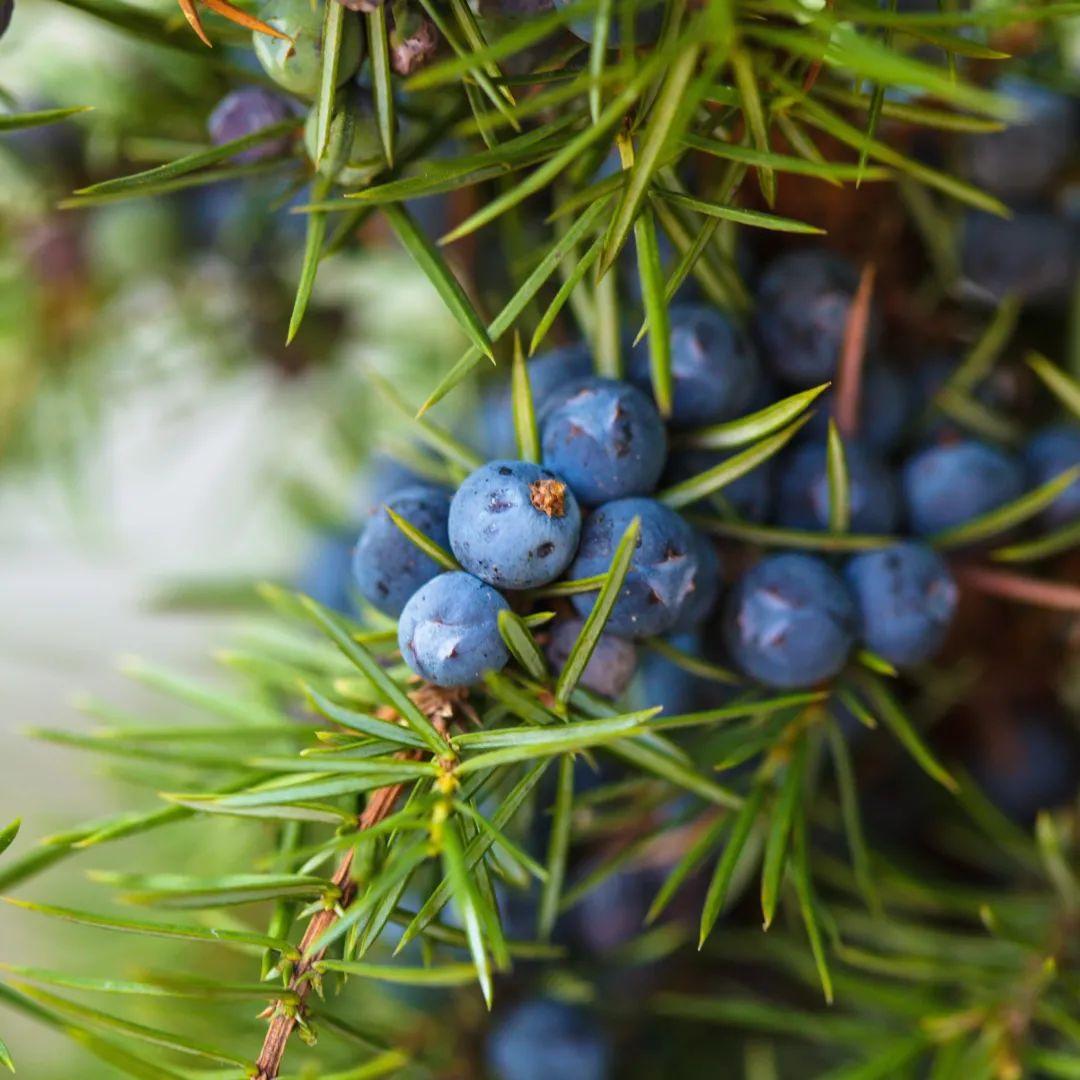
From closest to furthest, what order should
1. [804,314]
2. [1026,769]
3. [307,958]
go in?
1. [307,958]
2. [804,314]
3. [1026,769]

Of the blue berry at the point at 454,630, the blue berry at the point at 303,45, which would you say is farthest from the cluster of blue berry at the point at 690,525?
the blue berry at the point at 303,45

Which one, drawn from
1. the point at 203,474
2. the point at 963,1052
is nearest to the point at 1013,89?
the point at 963,1052

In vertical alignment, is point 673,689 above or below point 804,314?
below

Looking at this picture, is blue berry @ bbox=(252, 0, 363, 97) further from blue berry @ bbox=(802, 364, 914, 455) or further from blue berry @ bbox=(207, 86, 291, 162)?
blue berry @ bbox=(802, 364, 914, 455)

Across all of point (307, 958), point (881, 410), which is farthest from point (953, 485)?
point (307, 958)

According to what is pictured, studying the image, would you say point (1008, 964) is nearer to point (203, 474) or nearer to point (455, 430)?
point (455, 430)

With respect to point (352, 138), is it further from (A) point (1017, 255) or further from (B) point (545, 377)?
(A) point (1017, 255)

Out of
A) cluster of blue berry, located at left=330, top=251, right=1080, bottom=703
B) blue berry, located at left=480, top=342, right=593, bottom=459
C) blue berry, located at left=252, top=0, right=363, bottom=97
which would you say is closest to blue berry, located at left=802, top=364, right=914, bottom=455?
cluster of blue berry, located at left=330, top=251, right=1080, bottom=703
